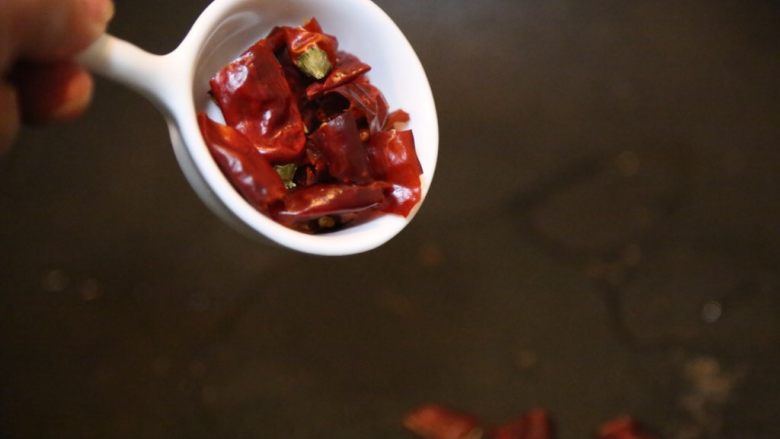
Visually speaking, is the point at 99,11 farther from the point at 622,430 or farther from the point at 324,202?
the point at 622,430

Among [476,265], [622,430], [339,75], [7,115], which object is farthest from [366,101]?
[622,430]

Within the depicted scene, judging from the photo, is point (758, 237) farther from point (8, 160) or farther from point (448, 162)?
point (8, 160)

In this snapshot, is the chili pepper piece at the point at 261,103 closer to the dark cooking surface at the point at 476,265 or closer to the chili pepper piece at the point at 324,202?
the chili pepper piece at the point at 324,202

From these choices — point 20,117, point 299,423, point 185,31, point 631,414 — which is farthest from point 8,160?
point 631,414

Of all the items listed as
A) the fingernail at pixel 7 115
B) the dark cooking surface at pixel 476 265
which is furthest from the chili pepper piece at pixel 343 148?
the dark cooking surface at pixel 476 265

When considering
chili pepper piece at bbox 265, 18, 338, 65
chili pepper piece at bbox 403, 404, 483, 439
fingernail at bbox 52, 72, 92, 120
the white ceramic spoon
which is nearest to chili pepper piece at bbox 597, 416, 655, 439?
chili pepper piece at bbox 403, 404, 483, 439

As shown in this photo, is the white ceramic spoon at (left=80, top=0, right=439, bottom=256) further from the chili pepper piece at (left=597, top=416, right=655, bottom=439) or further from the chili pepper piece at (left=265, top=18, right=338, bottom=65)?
the chili pepper piece at (left=597, top=416, right=655, bottom=439)
